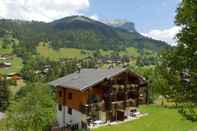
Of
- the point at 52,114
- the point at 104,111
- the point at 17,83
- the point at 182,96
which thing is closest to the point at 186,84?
the point at 182,96

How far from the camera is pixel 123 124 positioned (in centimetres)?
4591

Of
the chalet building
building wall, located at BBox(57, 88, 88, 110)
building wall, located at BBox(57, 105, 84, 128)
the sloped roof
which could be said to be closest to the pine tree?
building wall, located at BBox(57, 88, 88, 110)

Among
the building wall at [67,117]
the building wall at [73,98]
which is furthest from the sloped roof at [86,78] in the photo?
the building wall at [67,117]

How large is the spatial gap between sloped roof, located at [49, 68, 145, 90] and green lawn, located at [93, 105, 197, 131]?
6.54 metres

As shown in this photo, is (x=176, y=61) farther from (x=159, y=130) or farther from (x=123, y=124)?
(x=123, y=124)

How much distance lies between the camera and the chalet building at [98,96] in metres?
49.2

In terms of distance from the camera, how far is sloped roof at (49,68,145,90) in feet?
160

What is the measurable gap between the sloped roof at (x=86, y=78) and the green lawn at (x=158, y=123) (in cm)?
654

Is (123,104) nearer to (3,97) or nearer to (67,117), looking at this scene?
(67,117)

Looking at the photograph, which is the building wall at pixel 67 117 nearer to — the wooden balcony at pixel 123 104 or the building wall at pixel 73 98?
the building wall at pixel 73 98

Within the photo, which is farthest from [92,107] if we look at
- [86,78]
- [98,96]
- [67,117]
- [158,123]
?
[158,123]

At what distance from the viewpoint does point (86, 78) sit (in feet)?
171

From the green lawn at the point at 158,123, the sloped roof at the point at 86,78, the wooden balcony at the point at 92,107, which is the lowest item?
the green lawn at the point at 158,123

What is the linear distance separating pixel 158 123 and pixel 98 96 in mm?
11192
